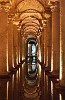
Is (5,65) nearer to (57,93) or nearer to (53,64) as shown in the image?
(53,64)

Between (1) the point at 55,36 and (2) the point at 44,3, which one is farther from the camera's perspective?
(2) the point at 44,3

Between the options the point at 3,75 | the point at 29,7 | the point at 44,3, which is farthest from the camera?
the point at 29,7

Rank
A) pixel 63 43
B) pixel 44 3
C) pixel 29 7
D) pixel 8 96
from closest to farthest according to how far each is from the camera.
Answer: pixel 8 96
pixel 63 43
pixel 44 3
pixel 29 7

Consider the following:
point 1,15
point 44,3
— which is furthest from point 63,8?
point 44,3

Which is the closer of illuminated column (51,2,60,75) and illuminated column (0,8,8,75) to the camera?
illuminated column (51,2,60,75)

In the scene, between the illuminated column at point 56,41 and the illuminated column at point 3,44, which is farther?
the illuminated column at point 3,44

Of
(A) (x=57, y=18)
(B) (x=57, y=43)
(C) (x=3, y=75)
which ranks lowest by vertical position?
(C) (x=3, y=75)

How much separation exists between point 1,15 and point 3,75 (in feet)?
12.0

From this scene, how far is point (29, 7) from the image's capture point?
2717cm

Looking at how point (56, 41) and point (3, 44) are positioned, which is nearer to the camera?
point (56, 41)

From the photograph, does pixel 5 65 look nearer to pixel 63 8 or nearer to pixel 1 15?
pixel 1 15

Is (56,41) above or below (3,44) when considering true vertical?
above

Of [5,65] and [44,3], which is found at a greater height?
[44,3]

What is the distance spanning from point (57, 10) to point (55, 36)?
1532 mm
